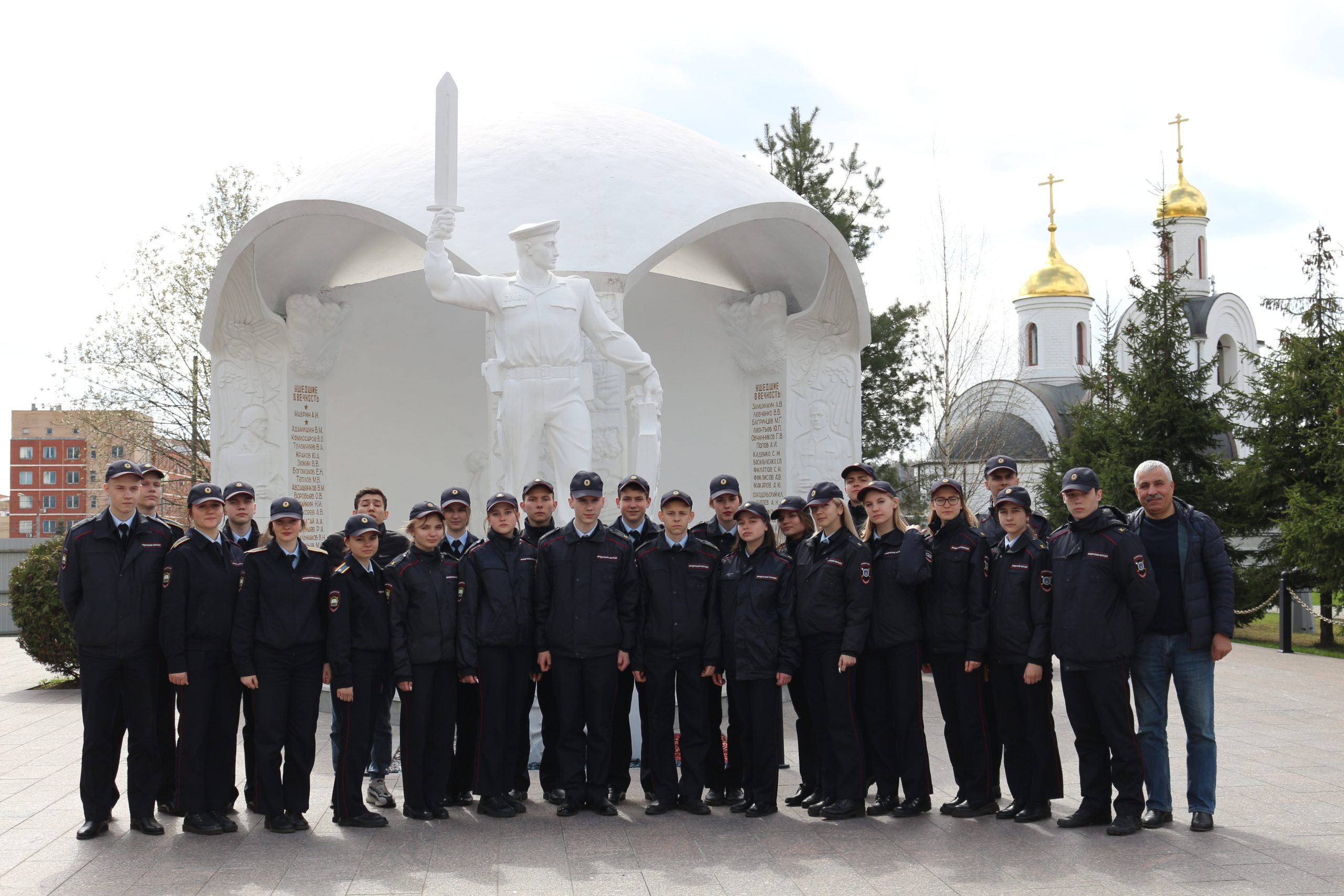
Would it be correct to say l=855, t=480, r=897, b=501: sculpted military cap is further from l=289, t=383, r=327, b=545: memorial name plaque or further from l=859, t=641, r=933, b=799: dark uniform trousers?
l=289, t=383, r=327, b=545: memorial name plaque

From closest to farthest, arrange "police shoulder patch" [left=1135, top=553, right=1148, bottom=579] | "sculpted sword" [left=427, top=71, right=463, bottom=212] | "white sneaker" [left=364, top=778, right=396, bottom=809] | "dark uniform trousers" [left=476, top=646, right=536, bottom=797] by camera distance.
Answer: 1. "police shoulder patch" [left=1135, top=553, right=1148, bottom=579]
2. "dark uniform trousers" [left=476, top=646, right=536, bottom=797]
3. "white sneaker" [left=364, top=778, right=396, bottom=809]
4. "sculpted sword" [left=427, top=71, right=463, bottom=212]

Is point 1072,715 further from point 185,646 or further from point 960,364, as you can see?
point 960,364

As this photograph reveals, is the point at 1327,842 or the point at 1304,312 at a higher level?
the point at 1304,312

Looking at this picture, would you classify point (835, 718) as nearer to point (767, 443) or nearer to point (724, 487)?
point (724, 487)

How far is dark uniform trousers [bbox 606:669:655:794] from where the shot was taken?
624cm

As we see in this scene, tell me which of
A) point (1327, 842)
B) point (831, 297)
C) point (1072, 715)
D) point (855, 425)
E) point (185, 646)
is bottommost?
point (1327, 842)

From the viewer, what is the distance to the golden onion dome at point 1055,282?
1529 inches

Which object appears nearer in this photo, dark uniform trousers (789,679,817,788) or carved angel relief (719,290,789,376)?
dark uniform trousers (789,679,817,788)

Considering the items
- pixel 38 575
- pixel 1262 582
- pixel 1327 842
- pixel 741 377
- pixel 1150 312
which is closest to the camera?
pixel 1327 842

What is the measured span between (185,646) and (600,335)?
3999 millimetres

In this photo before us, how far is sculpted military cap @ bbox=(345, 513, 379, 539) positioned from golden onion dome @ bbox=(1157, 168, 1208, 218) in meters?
35.3

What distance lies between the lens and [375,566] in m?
5.97

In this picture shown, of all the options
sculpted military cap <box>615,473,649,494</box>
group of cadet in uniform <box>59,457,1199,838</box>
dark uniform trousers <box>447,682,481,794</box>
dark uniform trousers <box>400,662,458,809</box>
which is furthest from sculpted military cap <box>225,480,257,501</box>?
sculpted military cap <box>615,473,649,494</box>

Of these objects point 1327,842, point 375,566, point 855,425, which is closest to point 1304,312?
point 855,425
